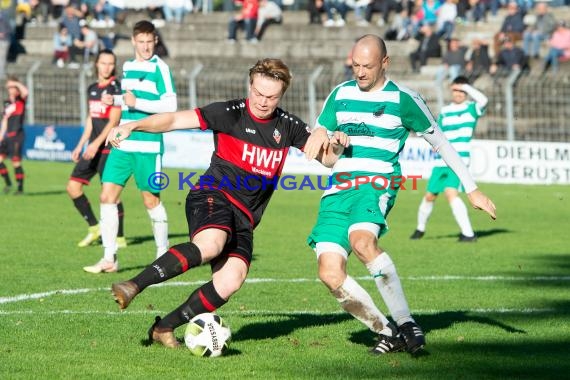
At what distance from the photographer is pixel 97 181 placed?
2534cm

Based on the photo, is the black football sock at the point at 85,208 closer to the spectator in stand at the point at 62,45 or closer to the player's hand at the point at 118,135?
the player's hand at the point at 118,135

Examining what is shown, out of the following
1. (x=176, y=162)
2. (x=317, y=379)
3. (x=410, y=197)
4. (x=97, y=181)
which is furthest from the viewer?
(x=176, y=162)

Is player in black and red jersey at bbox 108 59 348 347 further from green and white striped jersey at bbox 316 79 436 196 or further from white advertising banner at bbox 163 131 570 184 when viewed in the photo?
white advertising banner at bbox 163 131 570 184

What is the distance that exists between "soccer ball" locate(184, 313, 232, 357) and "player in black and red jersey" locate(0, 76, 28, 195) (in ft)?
49.2

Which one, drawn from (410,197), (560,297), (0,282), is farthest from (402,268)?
(410,197)

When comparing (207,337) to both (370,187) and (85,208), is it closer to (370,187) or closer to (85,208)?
(370,187)

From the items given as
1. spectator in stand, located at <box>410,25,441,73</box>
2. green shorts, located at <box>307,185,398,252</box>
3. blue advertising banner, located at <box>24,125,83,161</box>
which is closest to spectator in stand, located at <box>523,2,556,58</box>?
spectator in stand, located at <box>410,25,441,73</box>

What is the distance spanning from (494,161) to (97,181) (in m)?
8.59

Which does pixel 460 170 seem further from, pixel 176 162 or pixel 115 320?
pixel 176 162

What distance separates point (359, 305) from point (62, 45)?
29.1 meters

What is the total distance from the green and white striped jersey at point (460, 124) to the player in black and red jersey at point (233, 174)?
8.28 metres

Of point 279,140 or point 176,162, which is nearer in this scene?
point 279,140

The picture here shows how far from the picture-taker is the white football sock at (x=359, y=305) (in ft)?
26.0

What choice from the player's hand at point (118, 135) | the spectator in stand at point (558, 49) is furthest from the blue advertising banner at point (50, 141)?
the player's hand at point (118, 135)
